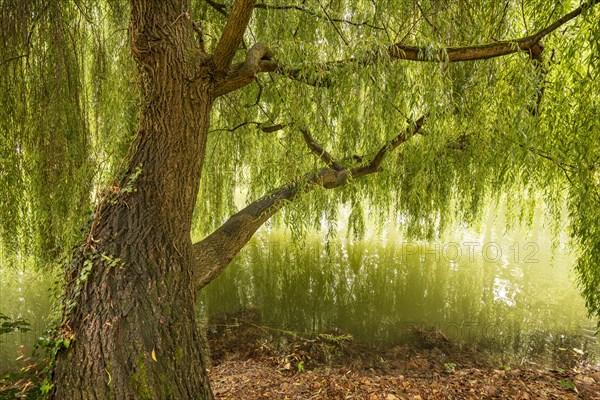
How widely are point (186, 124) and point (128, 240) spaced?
2.06 ft

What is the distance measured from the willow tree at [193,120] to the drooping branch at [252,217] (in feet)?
0.04

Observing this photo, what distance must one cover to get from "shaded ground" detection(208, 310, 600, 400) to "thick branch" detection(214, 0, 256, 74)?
86.7 inches

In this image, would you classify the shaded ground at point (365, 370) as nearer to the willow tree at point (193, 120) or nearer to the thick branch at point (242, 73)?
the willow tree at point (193, 120)

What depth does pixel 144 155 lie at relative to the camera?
5.56 ft

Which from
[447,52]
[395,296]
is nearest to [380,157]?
[447,52]

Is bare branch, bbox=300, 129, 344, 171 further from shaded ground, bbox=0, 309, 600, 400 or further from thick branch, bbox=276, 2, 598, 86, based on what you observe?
shaded ground, bbox=0, 309, 600, 400

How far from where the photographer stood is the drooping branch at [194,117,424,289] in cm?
220

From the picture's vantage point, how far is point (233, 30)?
164 cm

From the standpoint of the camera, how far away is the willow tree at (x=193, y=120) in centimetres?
143

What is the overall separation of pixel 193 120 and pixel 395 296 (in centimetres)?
412

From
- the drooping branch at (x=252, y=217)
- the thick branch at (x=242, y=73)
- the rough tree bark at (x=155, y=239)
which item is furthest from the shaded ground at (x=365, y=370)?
the thick branch at (x=242, y=73)

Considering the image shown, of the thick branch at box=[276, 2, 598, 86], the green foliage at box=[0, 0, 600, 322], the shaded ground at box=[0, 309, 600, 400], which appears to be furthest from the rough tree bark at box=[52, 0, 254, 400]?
the shaded ground at box=[0, 309, 600, 400]

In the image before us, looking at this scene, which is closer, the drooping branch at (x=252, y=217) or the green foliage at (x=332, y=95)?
the green foliage at (x=332, y=95)

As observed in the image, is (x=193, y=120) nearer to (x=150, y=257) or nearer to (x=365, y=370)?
(x=150, y=257)
